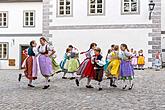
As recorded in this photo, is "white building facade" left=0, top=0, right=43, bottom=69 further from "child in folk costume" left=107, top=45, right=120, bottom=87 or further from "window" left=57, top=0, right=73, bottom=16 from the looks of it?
"child in folk costume" left=107, top=45, right=120, bottom=87

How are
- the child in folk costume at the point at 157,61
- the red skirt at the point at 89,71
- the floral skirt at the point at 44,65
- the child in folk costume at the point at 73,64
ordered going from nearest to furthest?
the red skirt at the point at 89,71 < the floral skirt at the point at 44,65 < the child in folk costume at the point at 73,64 < the child in folk costume at the point at 157,61

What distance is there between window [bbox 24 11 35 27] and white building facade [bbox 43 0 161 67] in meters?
6.03

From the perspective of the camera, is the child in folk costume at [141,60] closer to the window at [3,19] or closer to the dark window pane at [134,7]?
the dark window pane at [134,7]

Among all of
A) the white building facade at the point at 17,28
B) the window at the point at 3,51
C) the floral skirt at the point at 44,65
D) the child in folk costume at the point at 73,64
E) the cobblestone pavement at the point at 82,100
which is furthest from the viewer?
the window at the point at 3,51

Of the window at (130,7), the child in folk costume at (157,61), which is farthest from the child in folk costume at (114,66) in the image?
the window at (130,7)

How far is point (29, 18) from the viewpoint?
110 ft

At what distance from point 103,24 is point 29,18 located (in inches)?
350

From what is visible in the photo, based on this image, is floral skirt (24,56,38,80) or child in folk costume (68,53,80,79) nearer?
floral skirt (24,56,38,80)

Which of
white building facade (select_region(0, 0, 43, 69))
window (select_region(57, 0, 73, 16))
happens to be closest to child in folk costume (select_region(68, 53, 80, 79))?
window (select_region(57, 0, 73, 16))

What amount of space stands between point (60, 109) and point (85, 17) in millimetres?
19123

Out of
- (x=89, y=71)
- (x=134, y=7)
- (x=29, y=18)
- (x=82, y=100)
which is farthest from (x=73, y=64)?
(x=29, y=18)

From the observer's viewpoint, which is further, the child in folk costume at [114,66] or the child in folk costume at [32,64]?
the child in folk costume at [32,64]

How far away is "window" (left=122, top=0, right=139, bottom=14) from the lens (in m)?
26.4

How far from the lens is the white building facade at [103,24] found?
26.1 m
